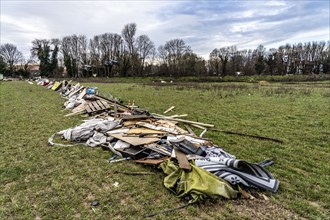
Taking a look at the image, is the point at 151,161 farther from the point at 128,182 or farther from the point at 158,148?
the point at 128,182

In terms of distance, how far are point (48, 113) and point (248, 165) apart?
28.1 feet

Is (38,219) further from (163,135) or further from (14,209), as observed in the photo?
(163,135)

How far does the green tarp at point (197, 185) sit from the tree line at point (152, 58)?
46.5 metres

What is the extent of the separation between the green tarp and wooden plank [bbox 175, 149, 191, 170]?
2.6 inches

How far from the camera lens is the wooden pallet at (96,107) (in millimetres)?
8589

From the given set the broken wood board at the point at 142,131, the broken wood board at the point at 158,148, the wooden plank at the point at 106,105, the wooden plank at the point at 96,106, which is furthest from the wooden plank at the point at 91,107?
the broken wood board at the point at 158,148

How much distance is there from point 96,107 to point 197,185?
6.90 metres

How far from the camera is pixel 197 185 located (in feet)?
9.61

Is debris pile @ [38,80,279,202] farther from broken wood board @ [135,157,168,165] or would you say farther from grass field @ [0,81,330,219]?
grass field @ [0,81,330,219]

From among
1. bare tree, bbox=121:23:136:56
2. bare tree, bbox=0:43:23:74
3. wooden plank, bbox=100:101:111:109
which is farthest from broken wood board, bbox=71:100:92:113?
bare tree, bbox=0:43:23:74

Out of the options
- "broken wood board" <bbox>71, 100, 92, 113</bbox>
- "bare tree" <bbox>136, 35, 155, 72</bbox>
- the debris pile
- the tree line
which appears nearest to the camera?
the debris pile

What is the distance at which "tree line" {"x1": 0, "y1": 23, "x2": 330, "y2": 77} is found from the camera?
50.5m

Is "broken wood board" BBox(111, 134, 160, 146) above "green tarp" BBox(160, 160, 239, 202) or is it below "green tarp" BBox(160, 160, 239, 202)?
above

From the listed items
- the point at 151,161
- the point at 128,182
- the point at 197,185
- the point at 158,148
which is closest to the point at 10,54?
the point at 158,148
